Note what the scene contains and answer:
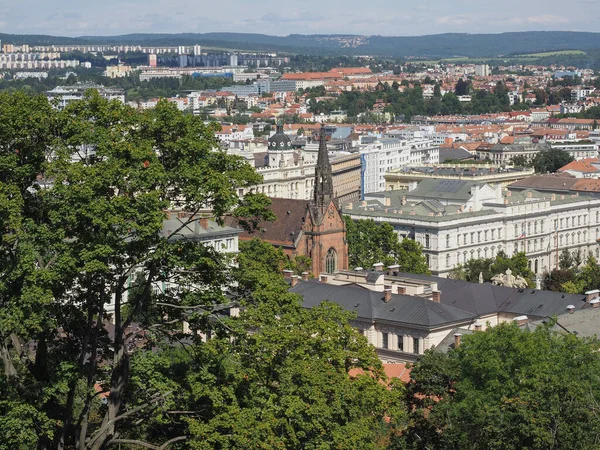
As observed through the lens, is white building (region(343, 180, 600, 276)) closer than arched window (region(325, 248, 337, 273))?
No

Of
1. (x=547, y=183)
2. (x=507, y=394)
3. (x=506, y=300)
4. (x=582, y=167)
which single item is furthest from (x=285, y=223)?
(x=582, y=167)

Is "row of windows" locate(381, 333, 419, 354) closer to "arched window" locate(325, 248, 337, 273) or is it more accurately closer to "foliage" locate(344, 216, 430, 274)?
"arched window" locate(325, 248, 337, 273)

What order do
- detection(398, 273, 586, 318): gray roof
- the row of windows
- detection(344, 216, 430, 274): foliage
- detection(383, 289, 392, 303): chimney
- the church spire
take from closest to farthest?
the row of windows → detection(383, 289, 392, 303): chimney → detection(398, 273, 586, 318): gray roof → the church spire → detection(344, 216, 430, 274): foliage

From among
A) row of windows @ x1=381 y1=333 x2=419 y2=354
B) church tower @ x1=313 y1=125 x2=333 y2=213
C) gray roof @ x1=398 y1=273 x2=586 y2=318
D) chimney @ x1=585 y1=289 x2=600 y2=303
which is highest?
church tower @ x1=313 y1=125 x2=333 y2=213

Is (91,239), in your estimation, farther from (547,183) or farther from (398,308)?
(547,183)

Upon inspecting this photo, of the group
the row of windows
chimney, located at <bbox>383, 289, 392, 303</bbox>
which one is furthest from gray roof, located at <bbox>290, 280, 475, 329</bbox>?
the row of windows

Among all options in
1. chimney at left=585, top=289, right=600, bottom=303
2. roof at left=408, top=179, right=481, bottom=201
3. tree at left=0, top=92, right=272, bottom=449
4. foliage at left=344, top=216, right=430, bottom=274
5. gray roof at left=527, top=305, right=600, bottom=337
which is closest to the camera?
tree at left=0, top=92, right=272, bottom=449
